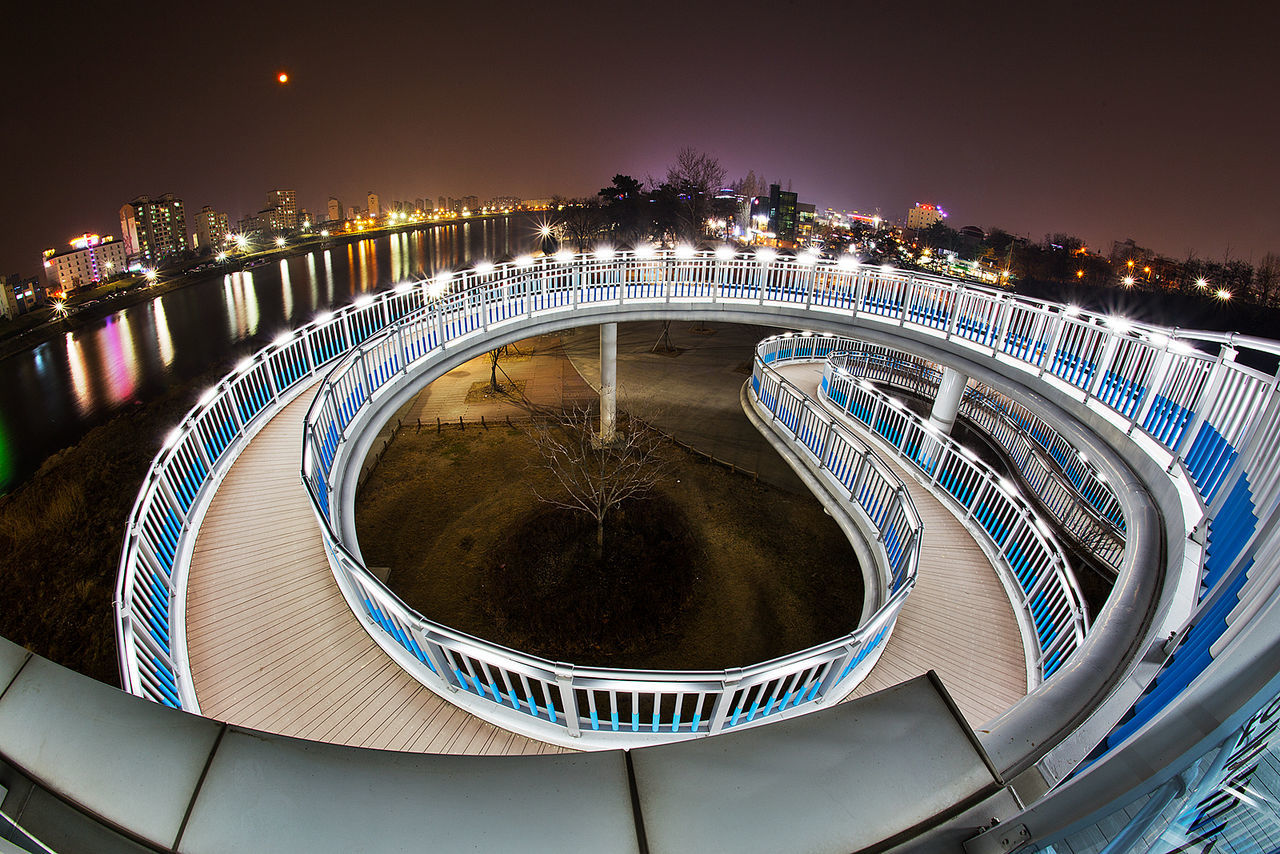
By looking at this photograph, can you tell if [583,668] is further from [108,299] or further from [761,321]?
[108,299]

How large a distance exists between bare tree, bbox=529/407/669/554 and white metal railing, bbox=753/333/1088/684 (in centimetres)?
427

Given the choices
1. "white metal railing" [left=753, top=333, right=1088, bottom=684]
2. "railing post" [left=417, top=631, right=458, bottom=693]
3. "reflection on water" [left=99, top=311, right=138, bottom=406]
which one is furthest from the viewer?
"reflection on water" [left=99, top=311, right=138, bottom=406]

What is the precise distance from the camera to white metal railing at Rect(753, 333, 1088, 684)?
6223 mm

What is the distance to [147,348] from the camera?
4275 centimetres

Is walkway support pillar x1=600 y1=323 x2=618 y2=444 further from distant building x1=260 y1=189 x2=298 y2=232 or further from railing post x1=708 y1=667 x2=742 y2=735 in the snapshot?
distant building x1=260 y1=189 x2=298 y2=232

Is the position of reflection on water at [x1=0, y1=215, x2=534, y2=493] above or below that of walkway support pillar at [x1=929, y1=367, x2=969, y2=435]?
below

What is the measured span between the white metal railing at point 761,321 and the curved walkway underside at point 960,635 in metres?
2.62

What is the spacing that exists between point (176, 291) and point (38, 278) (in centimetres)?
4508

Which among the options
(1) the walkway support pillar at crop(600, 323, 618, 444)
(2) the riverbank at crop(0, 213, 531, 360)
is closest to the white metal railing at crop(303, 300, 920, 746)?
(1) the walkway support pillar at crop(600, 323, 618, 444)

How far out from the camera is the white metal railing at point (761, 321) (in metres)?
5.10

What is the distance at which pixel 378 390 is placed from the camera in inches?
386

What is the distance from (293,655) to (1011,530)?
30.7ft

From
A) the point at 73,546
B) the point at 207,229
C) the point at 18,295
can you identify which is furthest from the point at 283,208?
the point at 73,546

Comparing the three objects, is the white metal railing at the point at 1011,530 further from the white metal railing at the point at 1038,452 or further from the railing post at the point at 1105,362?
the railing post at the point at 1105,362
